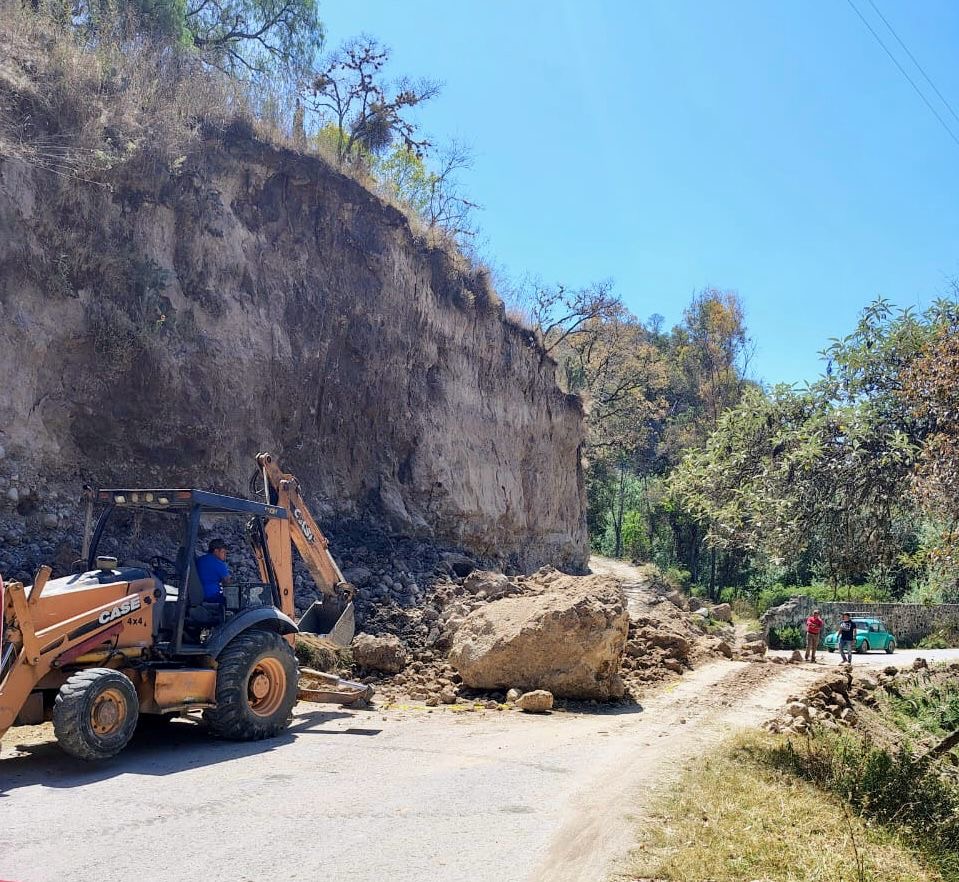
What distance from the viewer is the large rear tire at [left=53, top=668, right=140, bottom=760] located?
709 centimetres

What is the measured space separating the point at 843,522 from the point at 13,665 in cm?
892

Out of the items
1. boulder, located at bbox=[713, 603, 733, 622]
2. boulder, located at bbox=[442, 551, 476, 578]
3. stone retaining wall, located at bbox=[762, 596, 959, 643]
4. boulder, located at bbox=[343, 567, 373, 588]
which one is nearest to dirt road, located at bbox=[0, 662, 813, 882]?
boulder, located at bbox=[343, 567, 373, 588]

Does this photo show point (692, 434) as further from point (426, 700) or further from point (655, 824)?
point (655, 824)

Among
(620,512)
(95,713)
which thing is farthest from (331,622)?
(620,512)

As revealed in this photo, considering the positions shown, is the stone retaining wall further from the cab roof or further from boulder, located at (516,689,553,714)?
the cab roof

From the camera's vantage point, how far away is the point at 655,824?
251 inches

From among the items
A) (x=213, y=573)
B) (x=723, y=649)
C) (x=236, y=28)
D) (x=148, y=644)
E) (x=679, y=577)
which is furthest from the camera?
(x=679, y=577)

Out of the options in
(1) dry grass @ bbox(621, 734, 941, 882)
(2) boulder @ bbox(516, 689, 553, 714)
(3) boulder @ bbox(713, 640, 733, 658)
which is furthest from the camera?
(3) boulder @ bbox(713, 640, 733, 658)

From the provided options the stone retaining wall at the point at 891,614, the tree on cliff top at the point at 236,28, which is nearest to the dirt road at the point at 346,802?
the tree on cliff top at the point at 236,28

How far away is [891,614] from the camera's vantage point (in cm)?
3309

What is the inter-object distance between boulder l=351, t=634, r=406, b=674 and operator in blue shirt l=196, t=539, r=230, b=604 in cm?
405

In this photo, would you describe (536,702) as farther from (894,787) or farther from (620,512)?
(620,512)

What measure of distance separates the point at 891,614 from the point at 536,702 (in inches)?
1033

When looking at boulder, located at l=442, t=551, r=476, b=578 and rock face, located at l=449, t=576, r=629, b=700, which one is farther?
boulder, located at l=442, t=551, r=476, b=578
